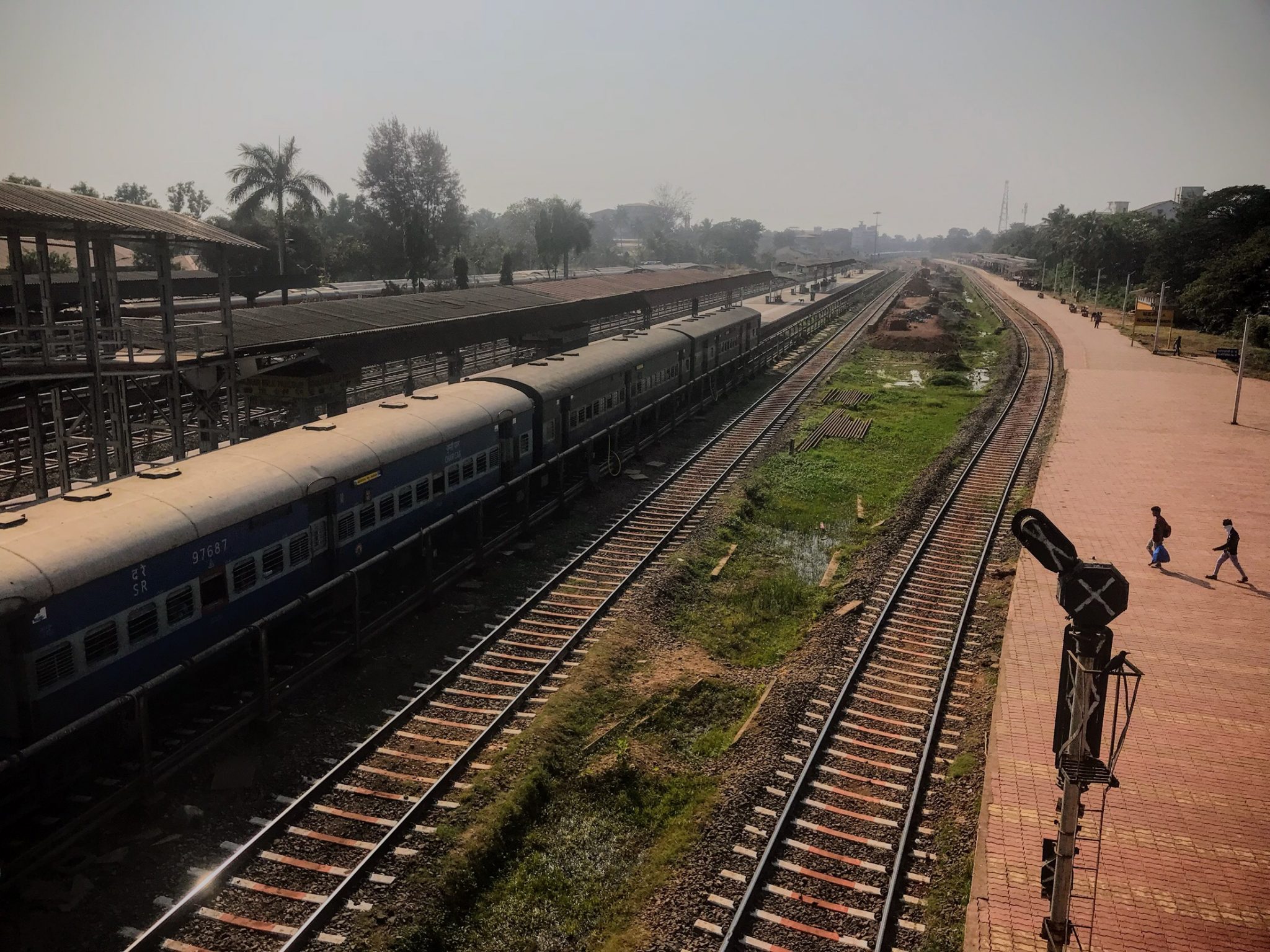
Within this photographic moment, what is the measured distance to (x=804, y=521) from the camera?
26531mm

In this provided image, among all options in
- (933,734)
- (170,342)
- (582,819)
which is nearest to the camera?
(582,819)

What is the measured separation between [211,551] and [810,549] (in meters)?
15.1

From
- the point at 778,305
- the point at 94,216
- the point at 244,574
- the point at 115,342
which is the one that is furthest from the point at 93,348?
the point at 778,305

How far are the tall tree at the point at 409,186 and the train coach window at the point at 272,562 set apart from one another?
67428 millimetres

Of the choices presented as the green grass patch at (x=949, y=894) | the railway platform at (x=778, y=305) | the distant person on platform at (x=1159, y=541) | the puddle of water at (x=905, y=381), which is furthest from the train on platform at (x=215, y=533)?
the railway platform at (x=778, y=305)

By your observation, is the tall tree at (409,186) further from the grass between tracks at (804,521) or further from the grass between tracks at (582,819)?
the grass between tracks at (582,819)

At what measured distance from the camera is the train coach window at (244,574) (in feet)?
47.7

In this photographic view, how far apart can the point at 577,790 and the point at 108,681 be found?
638 centimetres

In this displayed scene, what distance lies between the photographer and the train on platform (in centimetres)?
1141

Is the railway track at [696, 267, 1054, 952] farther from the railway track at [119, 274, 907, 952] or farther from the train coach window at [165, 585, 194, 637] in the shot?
the train coach window at [165, 585, 194, 637]

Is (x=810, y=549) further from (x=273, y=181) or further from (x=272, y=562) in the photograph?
(x=273, y=181)

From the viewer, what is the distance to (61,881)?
35.4 feet

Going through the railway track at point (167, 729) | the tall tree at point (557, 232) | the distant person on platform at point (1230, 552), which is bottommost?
the railway track at point (167, 729)

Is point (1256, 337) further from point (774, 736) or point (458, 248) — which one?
point (458, 248)
